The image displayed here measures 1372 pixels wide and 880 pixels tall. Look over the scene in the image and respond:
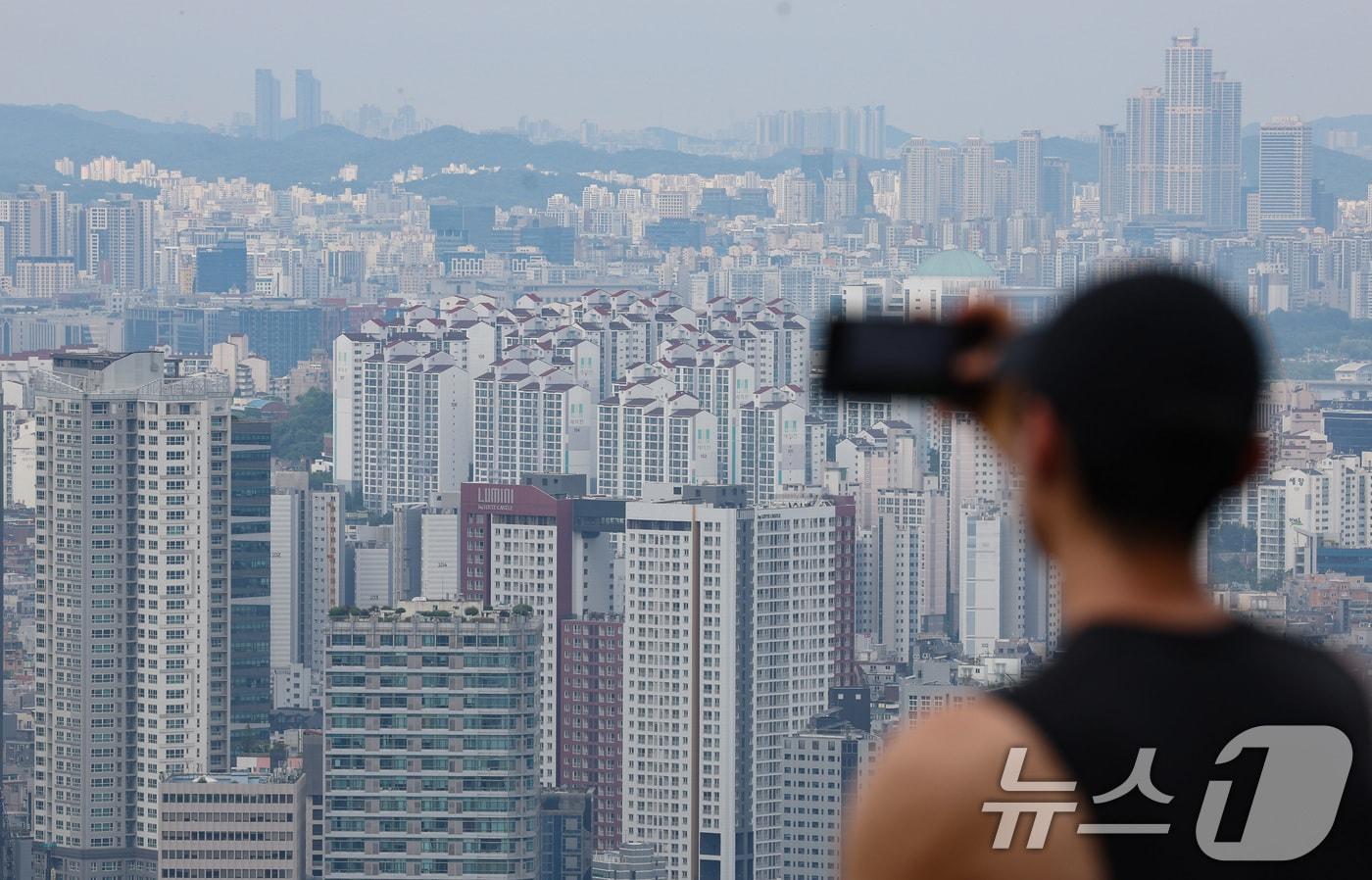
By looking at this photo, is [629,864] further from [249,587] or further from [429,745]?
[249,587]

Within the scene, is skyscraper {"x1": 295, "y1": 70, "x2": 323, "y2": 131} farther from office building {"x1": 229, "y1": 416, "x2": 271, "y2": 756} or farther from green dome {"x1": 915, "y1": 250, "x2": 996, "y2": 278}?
office building {"x1": 229, "y1": 416, "x2": 271, "y2": 756}

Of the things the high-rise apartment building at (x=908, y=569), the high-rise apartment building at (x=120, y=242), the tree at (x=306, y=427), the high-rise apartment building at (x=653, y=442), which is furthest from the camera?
the high-rise apartment building at (x=120, y=242)

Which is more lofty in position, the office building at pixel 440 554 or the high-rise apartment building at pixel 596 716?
the office building at pixel 440 554

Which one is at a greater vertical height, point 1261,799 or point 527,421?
point 1261,799

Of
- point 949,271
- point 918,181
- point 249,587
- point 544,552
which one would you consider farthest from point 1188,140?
point 249,587

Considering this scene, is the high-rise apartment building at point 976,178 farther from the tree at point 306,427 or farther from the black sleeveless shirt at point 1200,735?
the black sleeveless shirt at point 1200,735

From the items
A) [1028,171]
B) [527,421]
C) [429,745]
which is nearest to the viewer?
[429,745]

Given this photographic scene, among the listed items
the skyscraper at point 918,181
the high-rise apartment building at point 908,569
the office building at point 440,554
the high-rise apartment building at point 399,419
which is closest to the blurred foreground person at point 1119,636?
the high-rise apartment building at point 908,569
